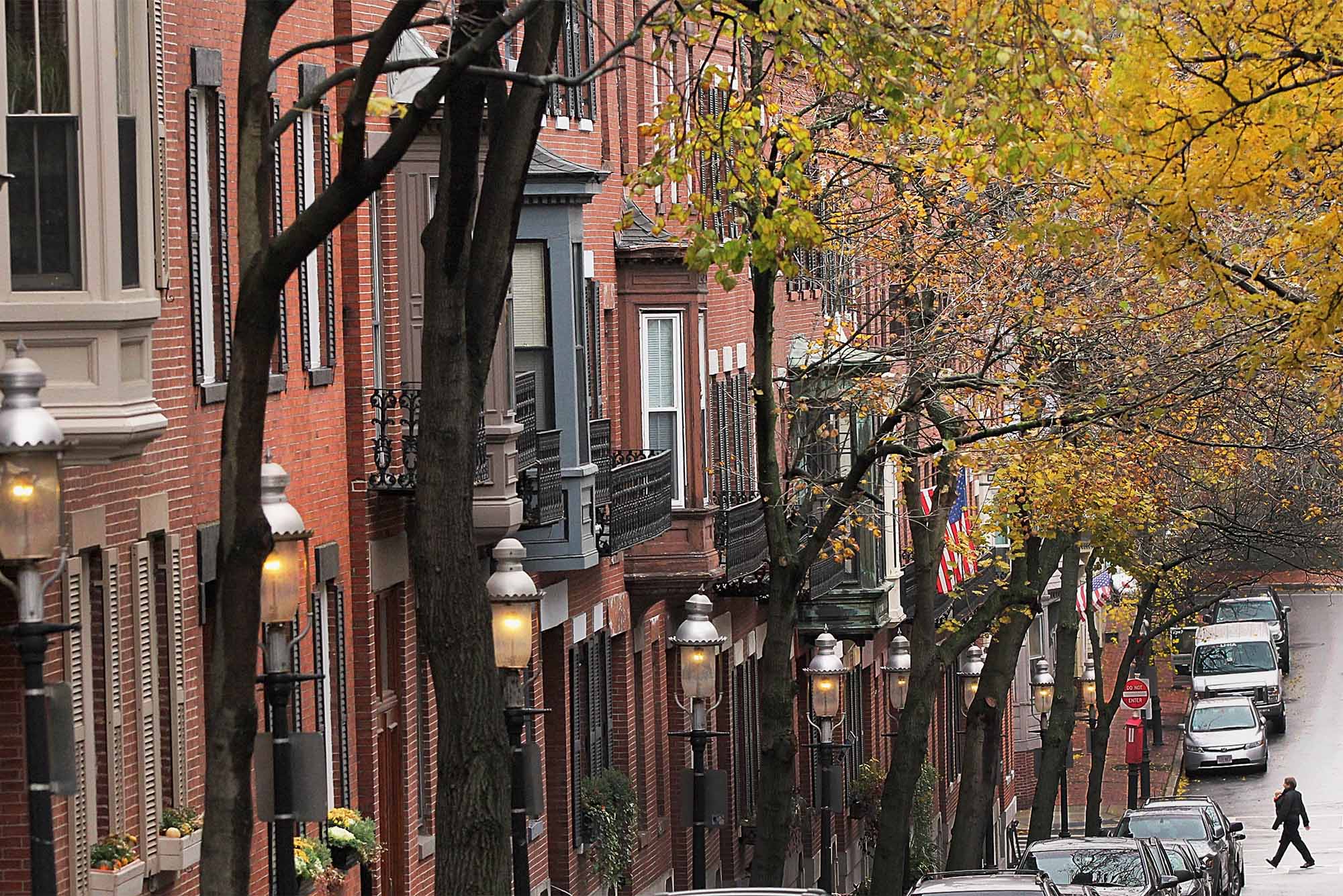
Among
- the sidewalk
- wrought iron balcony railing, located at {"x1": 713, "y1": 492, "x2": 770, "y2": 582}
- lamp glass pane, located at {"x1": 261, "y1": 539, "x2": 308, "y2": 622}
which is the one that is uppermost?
lamp glass pane, located at {"x1": 261, "y1": 539, "x2": 308, "y2": 622}

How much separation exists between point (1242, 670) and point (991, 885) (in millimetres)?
49272

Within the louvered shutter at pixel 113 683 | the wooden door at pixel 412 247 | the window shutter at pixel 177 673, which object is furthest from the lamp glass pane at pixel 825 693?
the louvered shutter at pixel 113 683

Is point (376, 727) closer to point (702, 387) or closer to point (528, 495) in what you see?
point (528, 495)

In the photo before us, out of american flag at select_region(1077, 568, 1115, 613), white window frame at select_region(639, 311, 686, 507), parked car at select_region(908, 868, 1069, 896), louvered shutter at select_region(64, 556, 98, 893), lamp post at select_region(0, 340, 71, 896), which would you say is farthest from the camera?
american flag at select_region(1077, 568, 1115, 613)

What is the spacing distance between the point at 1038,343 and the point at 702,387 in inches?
329

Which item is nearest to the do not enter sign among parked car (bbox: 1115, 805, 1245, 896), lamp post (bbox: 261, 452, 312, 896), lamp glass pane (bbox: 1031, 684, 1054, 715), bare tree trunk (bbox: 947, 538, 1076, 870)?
lamp glass pane (bbox: 1031, 684, 1054, 715)

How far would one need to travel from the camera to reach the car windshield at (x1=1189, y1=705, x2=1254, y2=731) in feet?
201

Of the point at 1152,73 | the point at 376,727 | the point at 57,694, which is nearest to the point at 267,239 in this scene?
the point at 57,694

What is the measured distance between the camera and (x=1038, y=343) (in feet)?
80.8

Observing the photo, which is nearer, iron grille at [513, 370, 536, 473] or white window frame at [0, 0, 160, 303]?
white window frame at [0, 0, 160, 303]

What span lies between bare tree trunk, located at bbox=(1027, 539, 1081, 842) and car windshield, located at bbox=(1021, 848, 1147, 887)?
50.0 feet

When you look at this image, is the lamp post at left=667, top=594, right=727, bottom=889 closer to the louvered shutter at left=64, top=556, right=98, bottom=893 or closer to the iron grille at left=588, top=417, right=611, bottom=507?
the iron grille at left=588, top=417, right=611, bottom=507

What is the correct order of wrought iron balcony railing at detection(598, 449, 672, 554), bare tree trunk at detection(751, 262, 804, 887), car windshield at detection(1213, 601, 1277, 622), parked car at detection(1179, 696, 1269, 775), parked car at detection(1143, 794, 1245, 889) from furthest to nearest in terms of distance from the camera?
car windshield at detection(1213, 601, 1277, 622) < parked car at detection(1179, 696, 1269, 775) < parked car at detection(1143, 794, 1245, 889) < wrought iron balcony railing at detection(598, 449, 672, 554) < bare tree trunk at detection(751, 262, 804, 887)

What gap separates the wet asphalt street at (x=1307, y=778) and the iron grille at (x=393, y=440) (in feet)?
79.5
